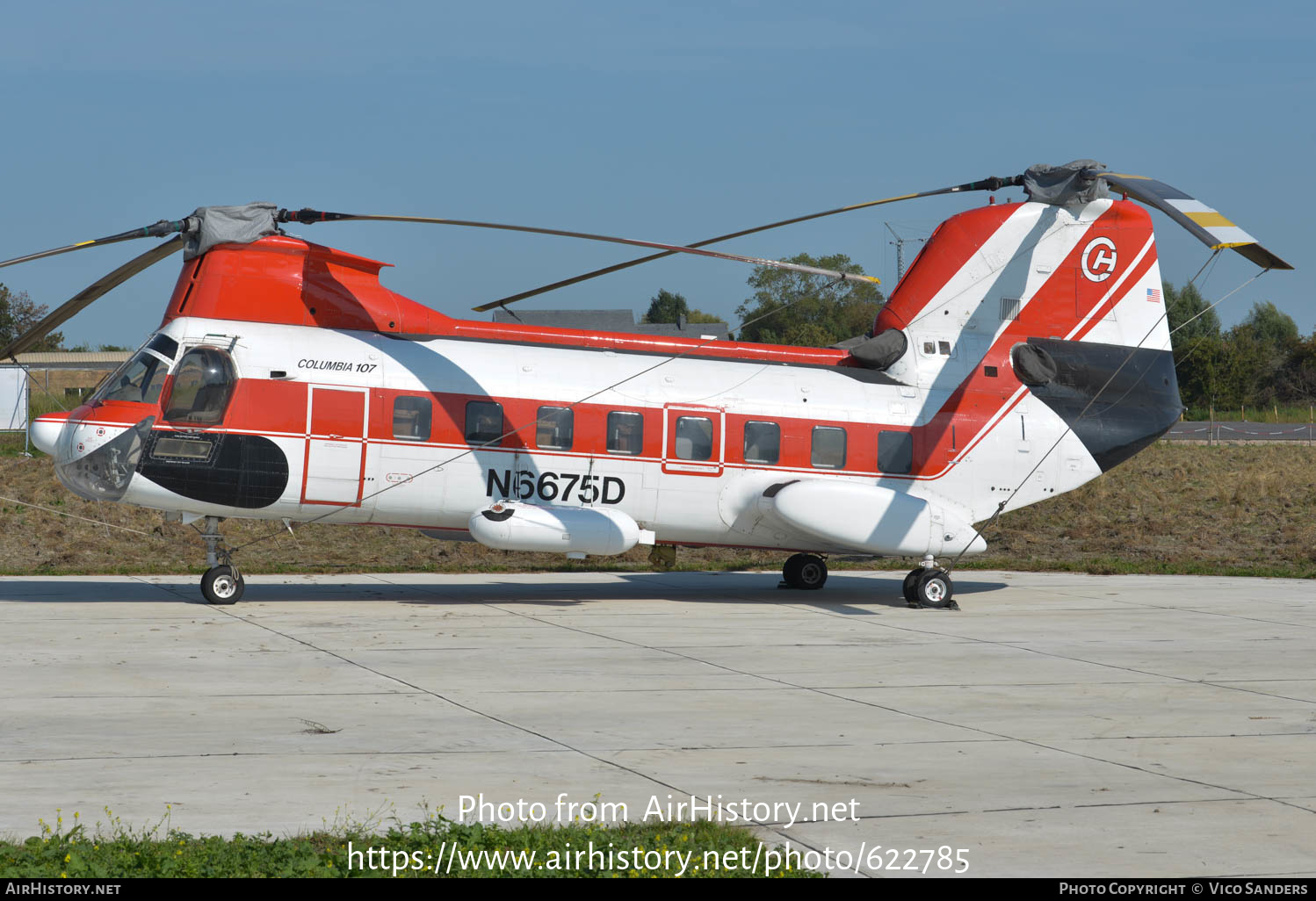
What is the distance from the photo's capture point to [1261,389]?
78.8 meters

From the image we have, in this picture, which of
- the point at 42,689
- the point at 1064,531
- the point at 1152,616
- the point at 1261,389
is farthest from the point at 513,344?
the point at 1261,389

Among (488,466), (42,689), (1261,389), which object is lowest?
(42,689)

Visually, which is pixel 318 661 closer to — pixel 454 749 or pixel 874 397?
A: pixel 454 749

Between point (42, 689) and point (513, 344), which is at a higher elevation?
point (513, 344)

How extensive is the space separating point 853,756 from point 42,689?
666 cm

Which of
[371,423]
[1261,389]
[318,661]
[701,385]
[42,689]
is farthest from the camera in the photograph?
[1261,389]

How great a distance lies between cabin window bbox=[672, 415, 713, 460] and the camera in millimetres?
17203

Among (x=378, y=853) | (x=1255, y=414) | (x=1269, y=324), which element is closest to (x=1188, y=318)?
(x=1255, y=414)

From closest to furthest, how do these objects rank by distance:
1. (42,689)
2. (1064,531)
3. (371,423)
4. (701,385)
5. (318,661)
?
(42,689)
(318,661)
(371,423)
(701,385)
(1064,531)

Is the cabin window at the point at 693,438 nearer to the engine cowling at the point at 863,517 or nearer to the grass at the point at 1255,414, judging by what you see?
the engine cowling at the point at 863,517

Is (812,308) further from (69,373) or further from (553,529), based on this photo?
(553,529)

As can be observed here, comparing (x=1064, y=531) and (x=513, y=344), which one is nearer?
(x=513, y=344)

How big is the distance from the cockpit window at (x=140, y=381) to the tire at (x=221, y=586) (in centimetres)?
230

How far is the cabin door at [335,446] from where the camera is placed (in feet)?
52.4
